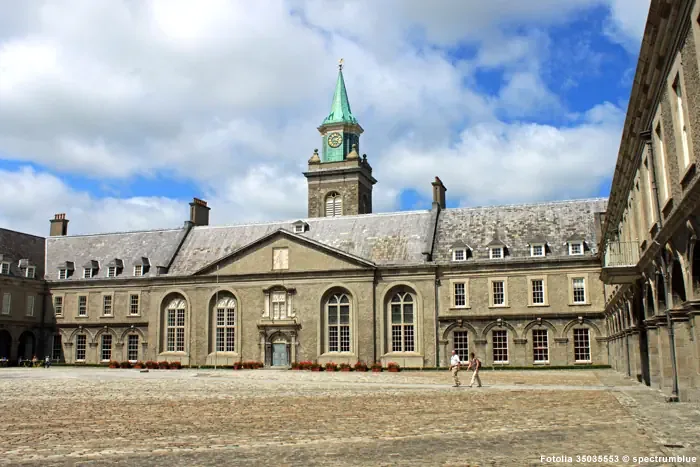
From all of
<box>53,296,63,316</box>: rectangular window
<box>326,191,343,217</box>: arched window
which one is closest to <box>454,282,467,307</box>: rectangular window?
<box>326,191,343,217</box>: arched window

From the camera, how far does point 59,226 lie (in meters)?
68.1

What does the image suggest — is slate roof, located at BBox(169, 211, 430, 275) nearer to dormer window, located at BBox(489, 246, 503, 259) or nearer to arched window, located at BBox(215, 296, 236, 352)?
arched window, located at BBox(215, 296, 236, 352)

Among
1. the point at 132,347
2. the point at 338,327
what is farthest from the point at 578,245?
the point at 132,347

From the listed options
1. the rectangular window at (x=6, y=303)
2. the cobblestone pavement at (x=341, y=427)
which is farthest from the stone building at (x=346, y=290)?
the cobblestone pavement at (x=341, y=427)

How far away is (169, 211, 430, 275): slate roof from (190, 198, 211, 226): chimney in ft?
5.58

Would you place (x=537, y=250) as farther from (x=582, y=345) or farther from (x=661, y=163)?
(x=661, y=163)

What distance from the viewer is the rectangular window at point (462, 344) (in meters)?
50.0

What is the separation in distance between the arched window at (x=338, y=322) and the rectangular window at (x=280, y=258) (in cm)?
465

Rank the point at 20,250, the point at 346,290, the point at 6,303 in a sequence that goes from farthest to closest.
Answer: the point at 20,250
the point at 6,303
the point at 346,290

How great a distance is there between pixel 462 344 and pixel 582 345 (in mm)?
8127

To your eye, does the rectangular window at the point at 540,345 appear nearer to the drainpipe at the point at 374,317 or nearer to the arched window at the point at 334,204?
the drainpipe at the point at 374,317

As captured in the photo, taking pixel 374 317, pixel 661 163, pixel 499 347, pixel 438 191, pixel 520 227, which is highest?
pixel 438 191

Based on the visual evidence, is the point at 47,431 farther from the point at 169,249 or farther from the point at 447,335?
the point at 169,249

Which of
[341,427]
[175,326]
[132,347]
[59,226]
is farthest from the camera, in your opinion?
[59,226]
